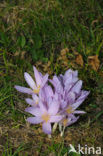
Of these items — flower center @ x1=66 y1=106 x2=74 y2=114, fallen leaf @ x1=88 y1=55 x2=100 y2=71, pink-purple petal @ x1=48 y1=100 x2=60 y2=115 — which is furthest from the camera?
fallen leaf @ x1=88 y1=55 x2=100 y2=71

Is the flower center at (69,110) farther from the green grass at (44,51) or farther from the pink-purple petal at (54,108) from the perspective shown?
the green grass at (44,51)

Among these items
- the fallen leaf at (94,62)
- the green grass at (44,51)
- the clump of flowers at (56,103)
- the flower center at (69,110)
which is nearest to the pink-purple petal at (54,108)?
the clump of flowers at (56,103)

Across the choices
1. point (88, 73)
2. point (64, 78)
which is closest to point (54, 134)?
point (64, 78)

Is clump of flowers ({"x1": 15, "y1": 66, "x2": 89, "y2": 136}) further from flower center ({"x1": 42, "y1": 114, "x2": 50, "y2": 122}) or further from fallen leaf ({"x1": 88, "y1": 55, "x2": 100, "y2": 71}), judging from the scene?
fallen leaf ({"x1": 88, "y1": 55, "x2": 100, "y2": 71})

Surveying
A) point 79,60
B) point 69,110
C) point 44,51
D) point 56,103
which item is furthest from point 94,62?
point 56,103

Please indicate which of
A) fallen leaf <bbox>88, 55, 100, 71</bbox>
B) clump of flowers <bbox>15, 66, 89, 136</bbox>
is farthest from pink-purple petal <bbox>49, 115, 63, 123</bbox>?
fallen leaf <bbox>88, 55, 100, 71</bbox>

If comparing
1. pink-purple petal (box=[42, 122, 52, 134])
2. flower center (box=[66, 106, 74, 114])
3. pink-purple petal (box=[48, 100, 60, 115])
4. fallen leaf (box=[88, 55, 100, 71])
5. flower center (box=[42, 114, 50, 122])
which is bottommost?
pink-purple petal (box=[42, 122, 52, 134])

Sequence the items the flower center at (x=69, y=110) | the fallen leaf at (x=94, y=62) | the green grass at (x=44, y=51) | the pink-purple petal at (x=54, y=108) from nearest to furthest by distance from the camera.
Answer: the pink-purple petal at (x=54, y=108), the flower center at (x=69, y=110), the green grass at (x=44, y=51), the fallen leaf at (x=94, y=62)

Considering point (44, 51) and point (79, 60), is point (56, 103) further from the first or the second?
point (44, 51)

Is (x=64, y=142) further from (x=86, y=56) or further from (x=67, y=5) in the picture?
(x=67, y=5)
